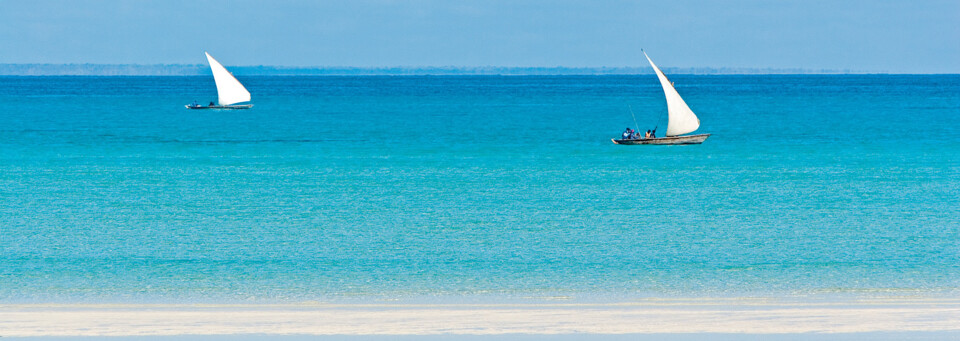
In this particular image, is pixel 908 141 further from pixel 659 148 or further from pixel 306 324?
pixel 306 324

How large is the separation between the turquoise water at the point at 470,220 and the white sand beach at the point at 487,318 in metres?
1.12

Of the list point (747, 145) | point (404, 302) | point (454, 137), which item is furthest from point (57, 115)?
point (404, 302)

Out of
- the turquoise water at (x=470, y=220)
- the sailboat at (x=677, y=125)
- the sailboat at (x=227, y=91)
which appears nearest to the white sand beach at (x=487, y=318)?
the turquoise water at (x=470, y=220)

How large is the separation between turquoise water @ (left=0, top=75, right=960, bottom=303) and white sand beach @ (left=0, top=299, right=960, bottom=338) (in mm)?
1124

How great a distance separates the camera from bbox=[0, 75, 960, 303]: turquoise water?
17781 millimetres

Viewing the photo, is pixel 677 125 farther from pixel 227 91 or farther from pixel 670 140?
pixel 227 91

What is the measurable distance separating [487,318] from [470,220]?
38.0 feet

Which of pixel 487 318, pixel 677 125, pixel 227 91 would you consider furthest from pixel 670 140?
pixel 227 91

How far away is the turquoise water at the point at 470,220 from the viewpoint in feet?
58.3

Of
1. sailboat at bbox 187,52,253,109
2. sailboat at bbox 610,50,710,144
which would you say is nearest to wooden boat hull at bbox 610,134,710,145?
sailboat at bbox 610,50,710,144

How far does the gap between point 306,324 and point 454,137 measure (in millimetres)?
46349

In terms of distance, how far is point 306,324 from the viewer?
45.1 ft

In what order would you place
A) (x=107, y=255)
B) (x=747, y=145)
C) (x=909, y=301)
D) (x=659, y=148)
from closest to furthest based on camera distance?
(x=909, y=301)
(x=107, y=255)
(x=659, y=148)
(x=747, y=145)

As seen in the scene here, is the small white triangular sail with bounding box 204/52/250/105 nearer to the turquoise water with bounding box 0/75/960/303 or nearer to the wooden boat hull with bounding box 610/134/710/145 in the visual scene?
the turquoise water with bounding box 0/75/960/303
